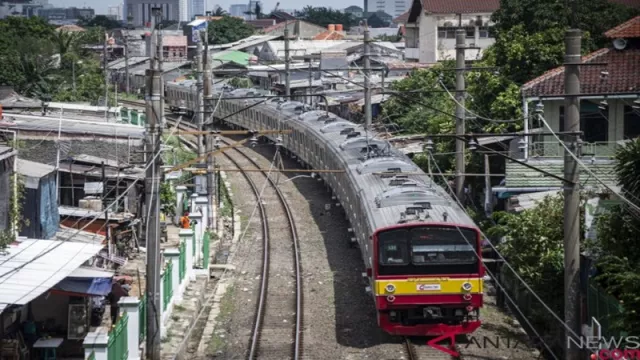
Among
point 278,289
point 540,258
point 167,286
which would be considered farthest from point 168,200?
point 540,258

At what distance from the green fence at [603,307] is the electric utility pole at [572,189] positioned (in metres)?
0.46

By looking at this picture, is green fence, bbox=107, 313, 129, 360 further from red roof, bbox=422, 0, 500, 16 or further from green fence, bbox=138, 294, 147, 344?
red roof, bbox=422, 0, 500, 16

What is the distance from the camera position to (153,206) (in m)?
14.1

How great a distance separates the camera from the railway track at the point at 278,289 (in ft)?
50.6

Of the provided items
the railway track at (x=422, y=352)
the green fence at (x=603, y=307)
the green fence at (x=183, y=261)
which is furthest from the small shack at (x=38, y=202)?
the green fence at (x=603, y=307)

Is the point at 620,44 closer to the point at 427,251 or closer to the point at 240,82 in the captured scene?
the point at 427,251

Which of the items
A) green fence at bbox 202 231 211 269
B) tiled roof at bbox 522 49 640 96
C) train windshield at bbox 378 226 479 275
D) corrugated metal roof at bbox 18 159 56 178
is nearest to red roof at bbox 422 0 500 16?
tiled roof at bbox 522 49 640 96

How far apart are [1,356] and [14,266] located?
1203mm

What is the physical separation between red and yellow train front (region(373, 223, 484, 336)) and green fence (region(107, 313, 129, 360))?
11.8 feet

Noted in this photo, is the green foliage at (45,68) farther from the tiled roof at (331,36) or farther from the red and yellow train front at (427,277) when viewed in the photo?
the red and yellow train front at (427,277)

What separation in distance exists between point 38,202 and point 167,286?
11.1 feet

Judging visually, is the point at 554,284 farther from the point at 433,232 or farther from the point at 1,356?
the point at 1,356

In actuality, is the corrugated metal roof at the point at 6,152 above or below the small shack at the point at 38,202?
above

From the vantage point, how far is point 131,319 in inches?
545
